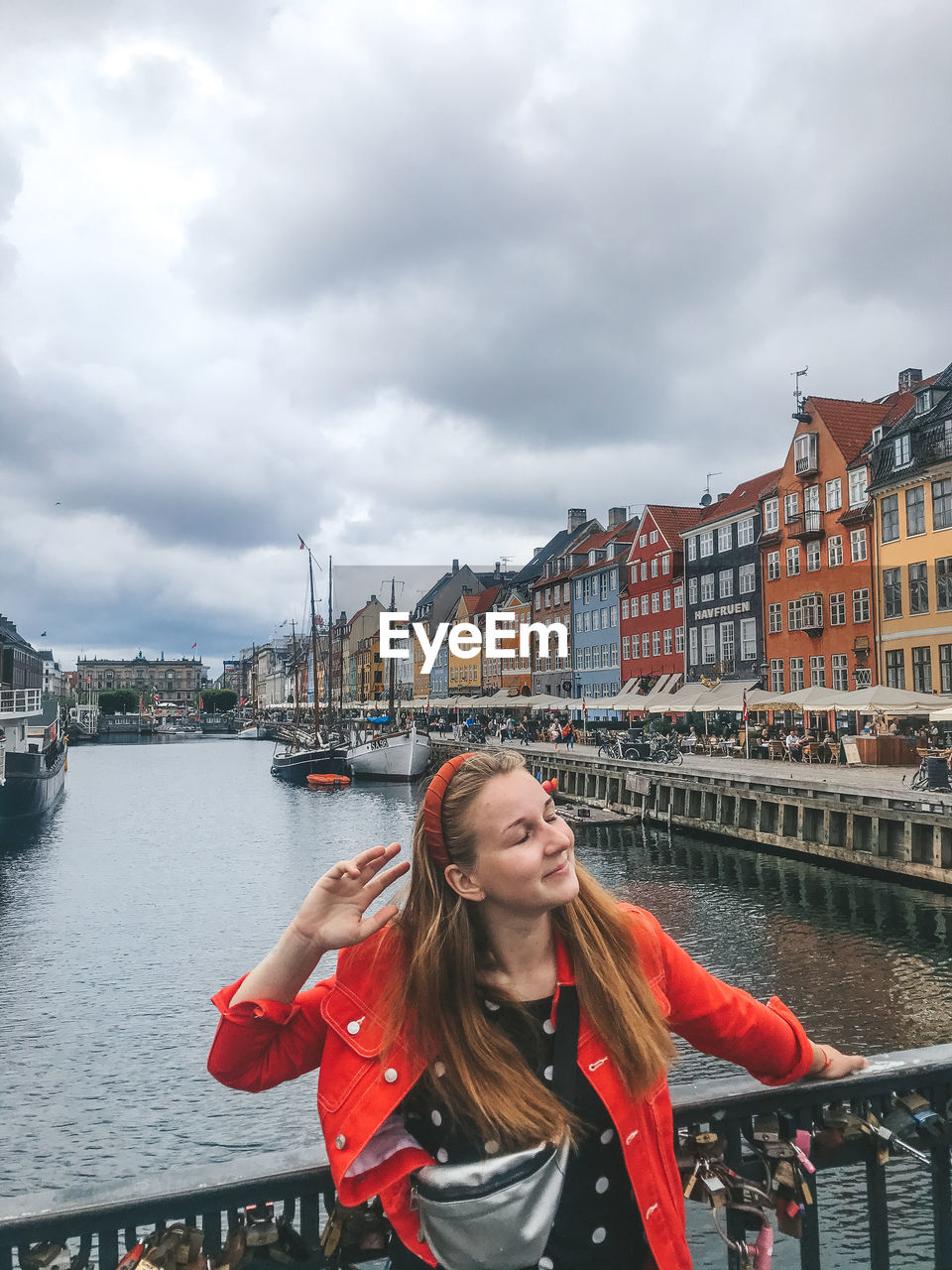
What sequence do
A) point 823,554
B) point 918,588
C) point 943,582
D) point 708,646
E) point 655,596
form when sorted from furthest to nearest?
point 655,596
point 708,646
point 823,554
point 918,588
point 943,582

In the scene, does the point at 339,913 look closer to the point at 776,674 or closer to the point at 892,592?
the point at 892,592

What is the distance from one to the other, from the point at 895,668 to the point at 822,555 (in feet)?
25.4

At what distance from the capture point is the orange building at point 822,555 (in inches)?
1763

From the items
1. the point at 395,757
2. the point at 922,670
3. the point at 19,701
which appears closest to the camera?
the point at 922,670

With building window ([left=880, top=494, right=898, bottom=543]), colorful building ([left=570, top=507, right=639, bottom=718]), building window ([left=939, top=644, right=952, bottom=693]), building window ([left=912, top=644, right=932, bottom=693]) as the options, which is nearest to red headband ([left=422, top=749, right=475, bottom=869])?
building window ([left=939, top=644, right=952, bottom=693])

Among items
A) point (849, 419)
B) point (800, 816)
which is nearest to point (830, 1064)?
point (800, 816)

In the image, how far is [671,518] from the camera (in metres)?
65.9

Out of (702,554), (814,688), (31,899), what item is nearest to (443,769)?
(31,899)

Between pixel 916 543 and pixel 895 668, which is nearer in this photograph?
pixel 916 543

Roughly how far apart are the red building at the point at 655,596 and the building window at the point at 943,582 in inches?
898

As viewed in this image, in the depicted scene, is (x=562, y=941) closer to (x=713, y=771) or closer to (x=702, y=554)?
(x=713, y=771)

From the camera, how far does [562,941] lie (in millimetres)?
2449

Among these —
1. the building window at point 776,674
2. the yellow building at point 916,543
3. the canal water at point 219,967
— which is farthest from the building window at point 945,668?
the canal water at point 219,967

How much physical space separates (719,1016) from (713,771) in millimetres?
33013
